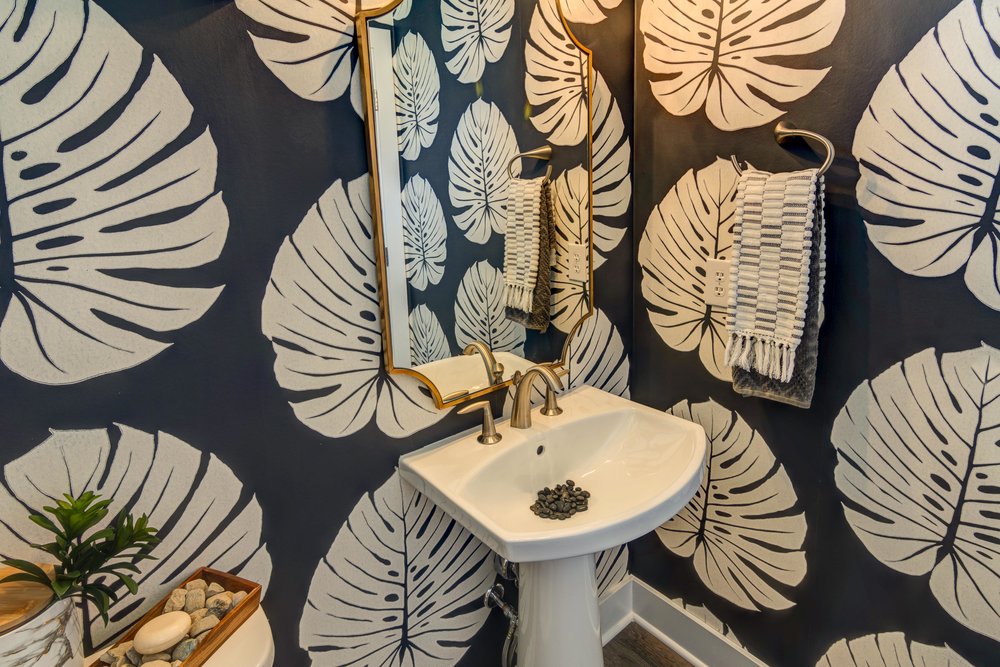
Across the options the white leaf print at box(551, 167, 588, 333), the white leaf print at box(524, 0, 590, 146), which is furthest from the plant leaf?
the white leaf print at box(524, 0, 590, 146)

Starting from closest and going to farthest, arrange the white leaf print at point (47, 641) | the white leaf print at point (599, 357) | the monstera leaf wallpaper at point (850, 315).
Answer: the white leaf print at point (47, 641)
the monstera leaf wallpaper at point (850, 315)
the white leaf print at point (599, 357)

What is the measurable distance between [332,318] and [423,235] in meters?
0.26

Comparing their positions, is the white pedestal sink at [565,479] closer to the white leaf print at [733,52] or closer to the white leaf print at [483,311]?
the white leaf print at [483,311]

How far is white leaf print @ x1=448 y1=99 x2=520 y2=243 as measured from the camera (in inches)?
47.9

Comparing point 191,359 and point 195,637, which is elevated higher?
point 191,359

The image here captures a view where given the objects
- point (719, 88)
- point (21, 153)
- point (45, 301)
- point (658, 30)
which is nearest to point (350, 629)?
point (45, 301)

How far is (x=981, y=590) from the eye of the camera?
3.77ft

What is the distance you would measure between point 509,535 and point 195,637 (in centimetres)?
51

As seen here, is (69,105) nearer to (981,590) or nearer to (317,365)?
(317,365)

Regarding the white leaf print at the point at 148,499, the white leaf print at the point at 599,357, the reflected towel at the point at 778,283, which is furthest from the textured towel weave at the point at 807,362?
the white leaf print at the point at 148,499

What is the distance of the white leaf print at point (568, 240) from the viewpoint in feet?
4.75

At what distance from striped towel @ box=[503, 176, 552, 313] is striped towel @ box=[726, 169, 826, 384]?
47 centimetres

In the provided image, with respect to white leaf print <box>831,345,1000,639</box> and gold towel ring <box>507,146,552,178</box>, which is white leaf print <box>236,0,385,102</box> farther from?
white leaf print <box>831,345,1000,639</box>

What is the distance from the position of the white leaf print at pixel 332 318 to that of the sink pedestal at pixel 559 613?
520mm
